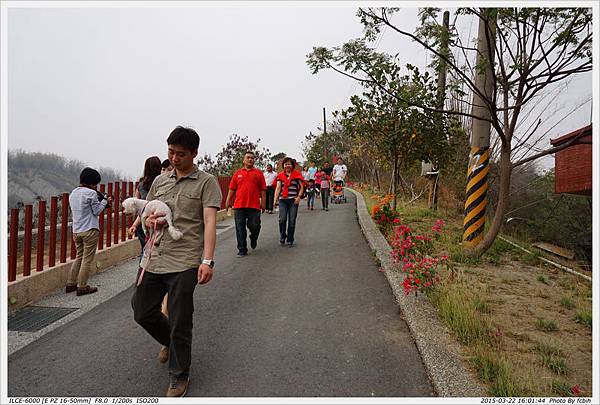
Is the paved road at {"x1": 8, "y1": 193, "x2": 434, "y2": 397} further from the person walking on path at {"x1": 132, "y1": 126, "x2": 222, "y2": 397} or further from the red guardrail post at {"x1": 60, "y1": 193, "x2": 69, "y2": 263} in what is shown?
the red guardrail post at {"x1": 60, "y1": 193, "x2": 69, "y2": 263}

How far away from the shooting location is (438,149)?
9031 millimetres

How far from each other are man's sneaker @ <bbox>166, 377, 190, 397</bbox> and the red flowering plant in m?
2.46

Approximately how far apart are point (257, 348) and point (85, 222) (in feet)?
9.16

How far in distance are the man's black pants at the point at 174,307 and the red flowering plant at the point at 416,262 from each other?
241 centimetres

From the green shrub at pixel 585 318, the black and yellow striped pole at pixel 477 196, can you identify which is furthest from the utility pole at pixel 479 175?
the green shrub at pixel 585 318

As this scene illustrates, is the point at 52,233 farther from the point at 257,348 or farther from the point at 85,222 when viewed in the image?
the point at 257,348


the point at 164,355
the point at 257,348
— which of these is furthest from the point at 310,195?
the point at 164,355

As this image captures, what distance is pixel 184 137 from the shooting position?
278 cm

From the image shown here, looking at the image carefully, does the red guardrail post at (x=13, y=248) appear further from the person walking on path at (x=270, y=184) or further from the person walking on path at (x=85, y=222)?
the person walking on path at (x=270, y=184)

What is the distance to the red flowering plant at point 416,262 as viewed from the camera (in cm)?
433

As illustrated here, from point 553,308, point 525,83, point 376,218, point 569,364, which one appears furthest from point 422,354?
point 376,218

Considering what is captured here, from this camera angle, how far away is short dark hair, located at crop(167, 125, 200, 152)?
2758mm

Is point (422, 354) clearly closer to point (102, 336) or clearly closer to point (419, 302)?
point (419, 302)

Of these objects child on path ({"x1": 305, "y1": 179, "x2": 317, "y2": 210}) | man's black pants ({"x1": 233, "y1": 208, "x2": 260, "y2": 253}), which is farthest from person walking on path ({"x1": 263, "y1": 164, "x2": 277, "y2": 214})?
man's black pants ({"x1": 233, "y1": 208, "x2": 260, "y2": 253})
